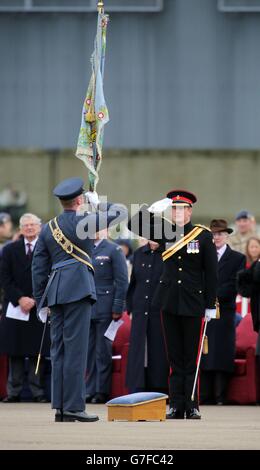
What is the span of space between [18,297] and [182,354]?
3.28m

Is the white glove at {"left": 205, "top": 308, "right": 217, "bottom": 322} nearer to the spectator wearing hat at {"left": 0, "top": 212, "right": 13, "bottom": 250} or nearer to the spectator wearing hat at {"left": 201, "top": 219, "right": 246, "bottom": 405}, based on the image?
the spectator wearing hat at {"left": 201, "top": 219, "right": 246, "bottom": 405}

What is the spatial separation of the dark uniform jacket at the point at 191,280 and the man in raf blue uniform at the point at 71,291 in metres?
0.84

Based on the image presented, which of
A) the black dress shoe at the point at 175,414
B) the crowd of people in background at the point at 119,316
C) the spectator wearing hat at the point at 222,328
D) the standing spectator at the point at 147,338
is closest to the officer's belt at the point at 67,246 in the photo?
the black dress shoe at the point at 175,414

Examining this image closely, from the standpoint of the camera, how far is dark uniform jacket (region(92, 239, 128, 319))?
14578 millimetres

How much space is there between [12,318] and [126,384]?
1385 millimetres

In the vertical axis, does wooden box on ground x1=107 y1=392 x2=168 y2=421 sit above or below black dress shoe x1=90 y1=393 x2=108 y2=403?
above

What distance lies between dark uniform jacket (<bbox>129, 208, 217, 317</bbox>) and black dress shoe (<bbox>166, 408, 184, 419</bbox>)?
0.78 metres

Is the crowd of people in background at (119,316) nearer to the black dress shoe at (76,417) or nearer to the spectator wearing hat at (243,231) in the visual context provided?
the spectator wearing hat at (243,231)

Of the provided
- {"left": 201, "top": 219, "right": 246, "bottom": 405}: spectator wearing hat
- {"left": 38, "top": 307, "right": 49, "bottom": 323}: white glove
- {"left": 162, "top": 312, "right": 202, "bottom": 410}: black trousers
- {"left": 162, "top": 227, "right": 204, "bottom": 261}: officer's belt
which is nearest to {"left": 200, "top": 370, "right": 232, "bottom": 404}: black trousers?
{"left": 201, "top": 219, "right": 246, "bottom": 405}: spectator wearing hat

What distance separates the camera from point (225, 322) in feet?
46.8

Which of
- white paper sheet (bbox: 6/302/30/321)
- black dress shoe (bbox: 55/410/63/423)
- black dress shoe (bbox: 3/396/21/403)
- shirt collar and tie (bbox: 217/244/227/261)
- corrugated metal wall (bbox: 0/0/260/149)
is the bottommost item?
black dress shoe (bbox: 3/396/21/403)

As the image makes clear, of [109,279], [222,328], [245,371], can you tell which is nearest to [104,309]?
[109,279]

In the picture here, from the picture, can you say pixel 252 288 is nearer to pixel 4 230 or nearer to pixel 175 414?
pixel 175 414

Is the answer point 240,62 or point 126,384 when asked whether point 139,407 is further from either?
point 240,62
